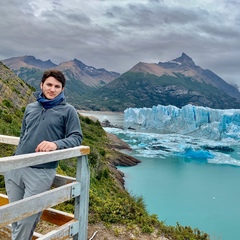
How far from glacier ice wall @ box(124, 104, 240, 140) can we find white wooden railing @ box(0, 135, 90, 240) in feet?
117

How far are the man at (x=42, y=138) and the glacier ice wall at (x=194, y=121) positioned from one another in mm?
35748

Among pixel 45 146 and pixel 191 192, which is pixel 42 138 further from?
pixel 191 192

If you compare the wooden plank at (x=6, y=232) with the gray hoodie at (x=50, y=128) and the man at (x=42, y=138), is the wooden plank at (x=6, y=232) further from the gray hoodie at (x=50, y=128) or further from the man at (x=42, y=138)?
the gray hoodie at (x=50, y=128)

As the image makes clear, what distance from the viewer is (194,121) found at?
40.1m

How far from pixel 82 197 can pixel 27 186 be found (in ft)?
1.26

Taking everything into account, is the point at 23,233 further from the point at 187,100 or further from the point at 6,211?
the point at 187,100

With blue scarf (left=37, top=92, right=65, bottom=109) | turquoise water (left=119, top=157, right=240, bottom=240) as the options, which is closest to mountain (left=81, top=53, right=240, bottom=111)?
turquoise water (left=119, top=157, right=240, bottom=240)

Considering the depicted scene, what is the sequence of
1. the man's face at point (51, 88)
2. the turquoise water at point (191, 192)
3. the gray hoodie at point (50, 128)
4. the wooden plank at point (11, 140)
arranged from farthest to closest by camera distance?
the turquoise water at point (191, 192) → the wooden plank at point (11, 140) → the man's face at point (51, 88) → the gray hoodie at point (50, 128)

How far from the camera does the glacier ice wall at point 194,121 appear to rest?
35.7 m

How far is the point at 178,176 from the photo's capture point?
65.6 feet

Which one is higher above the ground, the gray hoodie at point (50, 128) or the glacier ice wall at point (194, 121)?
the gray hoodie at point (50, 128)


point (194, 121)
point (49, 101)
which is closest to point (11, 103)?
point (49, 101)

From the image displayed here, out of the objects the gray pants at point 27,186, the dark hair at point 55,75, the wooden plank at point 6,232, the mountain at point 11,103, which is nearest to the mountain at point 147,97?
the mountain at point 11,103

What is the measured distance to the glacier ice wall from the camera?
35719 millimetres
